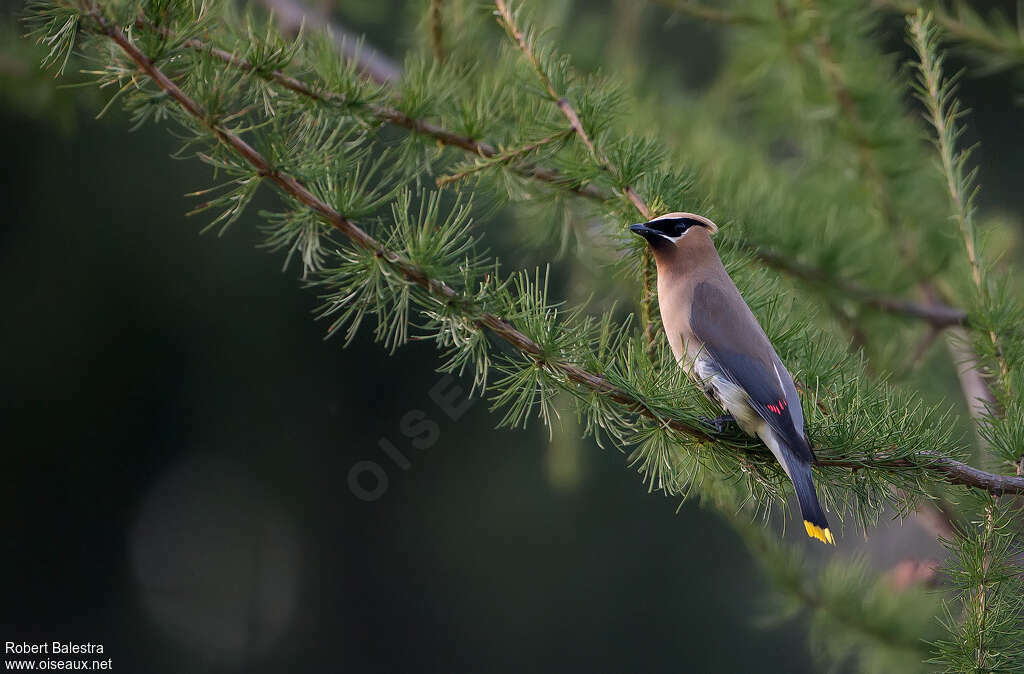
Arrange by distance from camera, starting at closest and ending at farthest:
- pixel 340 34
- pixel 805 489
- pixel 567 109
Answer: pixel 805 489, pixel 567 109, pixel 340 34

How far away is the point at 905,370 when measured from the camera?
2199 mm

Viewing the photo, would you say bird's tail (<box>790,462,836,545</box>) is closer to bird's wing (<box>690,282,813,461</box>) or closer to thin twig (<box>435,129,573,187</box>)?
bird's wing (<box>690,282,813,461</box>)

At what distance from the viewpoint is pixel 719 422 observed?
5.49ft

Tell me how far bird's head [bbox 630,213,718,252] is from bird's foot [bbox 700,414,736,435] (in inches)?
12.8

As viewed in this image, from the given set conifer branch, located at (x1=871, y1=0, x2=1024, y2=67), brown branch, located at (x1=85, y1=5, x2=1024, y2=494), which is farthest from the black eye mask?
conifer branch, located at (x1=871, y1=0, x2=1024, y2=67)

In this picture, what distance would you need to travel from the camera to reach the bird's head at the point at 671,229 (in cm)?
179

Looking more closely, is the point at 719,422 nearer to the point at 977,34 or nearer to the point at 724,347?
the point at 724,347

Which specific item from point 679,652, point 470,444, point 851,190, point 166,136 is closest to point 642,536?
point 679,652

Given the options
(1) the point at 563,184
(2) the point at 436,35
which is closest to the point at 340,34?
(2) the point at 436,35

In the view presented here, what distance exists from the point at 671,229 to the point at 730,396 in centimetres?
32

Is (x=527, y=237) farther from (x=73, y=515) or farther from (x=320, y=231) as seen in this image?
(x=73, y=515)

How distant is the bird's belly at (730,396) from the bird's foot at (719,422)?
1.0 inches

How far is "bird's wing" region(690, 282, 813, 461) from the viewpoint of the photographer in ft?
5.46

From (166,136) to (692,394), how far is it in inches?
180
